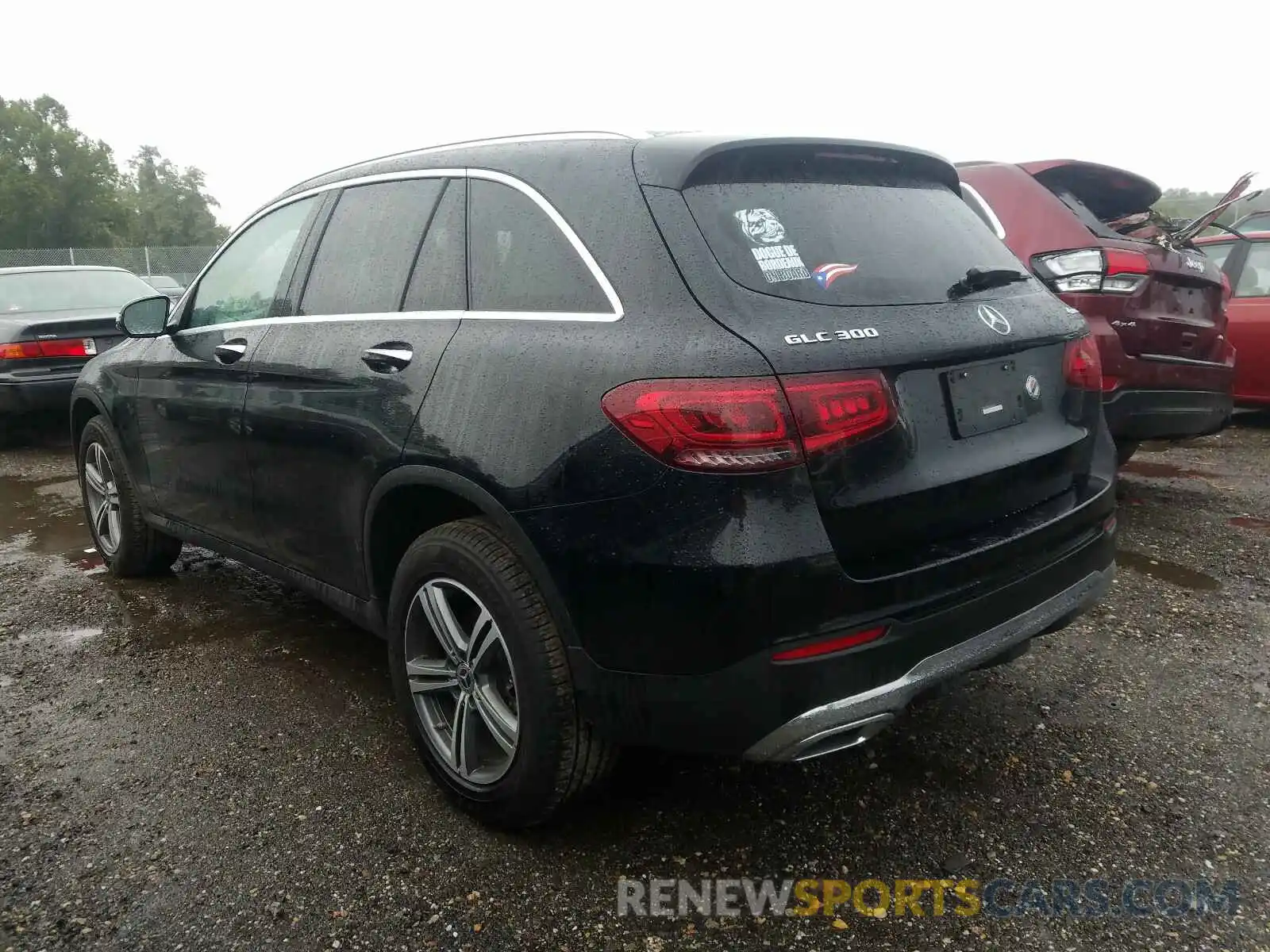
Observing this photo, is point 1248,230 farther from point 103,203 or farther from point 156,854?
point 103,203

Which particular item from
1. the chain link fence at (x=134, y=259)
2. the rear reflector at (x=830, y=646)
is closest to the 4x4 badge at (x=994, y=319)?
the rear reflector at (x=830, y=646)

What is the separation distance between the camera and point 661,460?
199 cm

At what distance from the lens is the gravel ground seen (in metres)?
2.19

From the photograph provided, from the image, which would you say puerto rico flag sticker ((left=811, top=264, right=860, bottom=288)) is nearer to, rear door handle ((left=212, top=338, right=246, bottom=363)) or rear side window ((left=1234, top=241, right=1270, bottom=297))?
rear door handle ((left=212, top=338, right=246, bottom=363))

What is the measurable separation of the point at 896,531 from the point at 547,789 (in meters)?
1.02

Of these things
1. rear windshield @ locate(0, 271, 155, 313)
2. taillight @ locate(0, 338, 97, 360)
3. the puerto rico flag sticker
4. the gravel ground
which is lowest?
the gravel ground

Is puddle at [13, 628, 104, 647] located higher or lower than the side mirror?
lower

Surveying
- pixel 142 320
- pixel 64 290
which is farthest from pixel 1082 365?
pixel 64 290

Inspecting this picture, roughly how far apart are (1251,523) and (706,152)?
14.1 feet

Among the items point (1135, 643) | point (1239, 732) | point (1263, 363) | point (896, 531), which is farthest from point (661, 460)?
point (1263, 363)

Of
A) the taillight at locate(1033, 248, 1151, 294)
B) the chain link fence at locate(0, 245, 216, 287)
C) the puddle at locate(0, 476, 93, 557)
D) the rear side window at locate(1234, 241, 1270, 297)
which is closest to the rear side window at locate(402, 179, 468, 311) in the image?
the taillight at locate(1033, 248, 1151, 294)

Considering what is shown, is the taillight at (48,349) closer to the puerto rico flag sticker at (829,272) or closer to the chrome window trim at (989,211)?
the chrome window trim at (989,211)

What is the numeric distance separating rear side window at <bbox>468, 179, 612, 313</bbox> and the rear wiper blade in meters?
0.90

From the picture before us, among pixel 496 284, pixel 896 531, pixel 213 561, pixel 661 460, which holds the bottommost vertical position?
pixel 213 561
